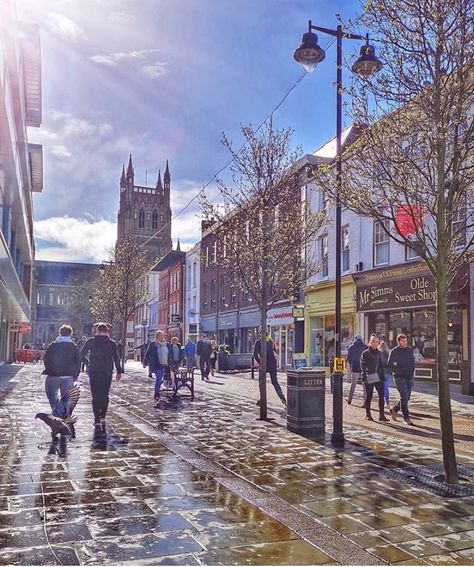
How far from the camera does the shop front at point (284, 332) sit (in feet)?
97.5

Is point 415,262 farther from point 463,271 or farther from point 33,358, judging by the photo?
point 33,358

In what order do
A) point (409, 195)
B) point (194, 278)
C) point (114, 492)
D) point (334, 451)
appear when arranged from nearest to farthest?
point (114, 492)
point (409, 195)
point (334, 451)
point (194, 278)

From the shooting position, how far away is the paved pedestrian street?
4383 millimetres

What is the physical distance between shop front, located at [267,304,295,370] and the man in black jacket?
66.8ft

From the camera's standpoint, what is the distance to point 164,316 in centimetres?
5900

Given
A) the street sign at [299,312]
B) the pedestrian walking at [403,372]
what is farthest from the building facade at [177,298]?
the pedestrian walking at [403,372]

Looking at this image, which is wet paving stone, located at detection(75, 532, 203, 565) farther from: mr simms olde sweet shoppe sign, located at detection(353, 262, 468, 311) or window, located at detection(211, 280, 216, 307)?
window, located at detection(211, 280, 216, 307)

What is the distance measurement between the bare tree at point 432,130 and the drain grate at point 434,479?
0.57 ft

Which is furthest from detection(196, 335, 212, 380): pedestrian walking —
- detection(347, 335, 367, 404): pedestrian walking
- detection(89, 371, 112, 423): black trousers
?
detection(89, 371, 112, 423): black trousers

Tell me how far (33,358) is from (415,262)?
3174 cm

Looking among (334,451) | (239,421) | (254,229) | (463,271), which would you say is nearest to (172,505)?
(334,451)

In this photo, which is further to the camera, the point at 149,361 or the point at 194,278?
the point at 194,278

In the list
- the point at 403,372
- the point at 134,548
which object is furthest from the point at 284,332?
the point at 134,548

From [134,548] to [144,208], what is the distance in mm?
102306
